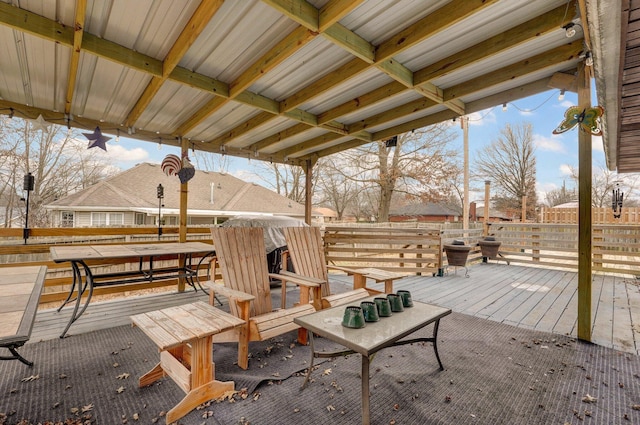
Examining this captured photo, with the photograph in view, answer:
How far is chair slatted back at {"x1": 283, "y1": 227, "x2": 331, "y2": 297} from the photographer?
349 cm

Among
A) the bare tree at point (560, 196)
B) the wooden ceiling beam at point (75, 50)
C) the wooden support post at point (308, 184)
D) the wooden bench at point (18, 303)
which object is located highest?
the bare tree at point (560, 196)

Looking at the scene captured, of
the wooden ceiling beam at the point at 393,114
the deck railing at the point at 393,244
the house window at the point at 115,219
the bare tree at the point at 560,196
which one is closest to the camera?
the wooden ceiling beam at the point at 393,114

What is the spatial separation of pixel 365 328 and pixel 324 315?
0.35m

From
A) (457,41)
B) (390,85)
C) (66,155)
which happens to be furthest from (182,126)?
(66,155)

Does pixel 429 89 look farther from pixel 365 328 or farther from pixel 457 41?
pixel 365 328

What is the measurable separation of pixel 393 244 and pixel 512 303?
2.60 meters

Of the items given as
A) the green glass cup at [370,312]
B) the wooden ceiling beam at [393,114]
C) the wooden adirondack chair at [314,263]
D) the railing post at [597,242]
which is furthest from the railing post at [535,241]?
the green glass cup at [370,312]

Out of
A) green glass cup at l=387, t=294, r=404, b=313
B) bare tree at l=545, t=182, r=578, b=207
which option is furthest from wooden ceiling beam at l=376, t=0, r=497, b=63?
bare tree at l=545, t=182, r=578, b=207

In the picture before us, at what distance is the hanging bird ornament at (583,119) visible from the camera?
8.63 ft

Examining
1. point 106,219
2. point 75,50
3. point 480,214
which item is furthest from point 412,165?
point 480,214

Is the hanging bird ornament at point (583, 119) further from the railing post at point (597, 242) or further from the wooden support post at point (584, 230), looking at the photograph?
the railing post at point (597, 242)

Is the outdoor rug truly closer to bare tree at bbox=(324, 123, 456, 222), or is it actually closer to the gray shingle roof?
bare tree at bbox=(324, 123, 456, 222)

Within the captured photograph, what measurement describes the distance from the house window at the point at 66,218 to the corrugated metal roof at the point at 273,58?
387 inches

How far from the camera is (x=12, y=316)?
1467 millimetres
